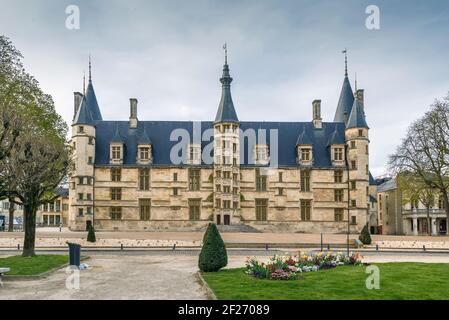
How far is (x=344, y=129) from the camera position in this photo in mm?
56625

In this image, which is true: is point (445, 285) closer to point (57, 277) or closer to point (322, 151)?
point (57, 277)

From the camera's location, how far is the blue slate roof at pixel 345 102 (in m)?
58.4

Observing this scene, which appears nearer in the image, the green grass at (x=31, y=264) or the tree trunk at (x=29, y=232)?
the green grass at (x=31, y=264)

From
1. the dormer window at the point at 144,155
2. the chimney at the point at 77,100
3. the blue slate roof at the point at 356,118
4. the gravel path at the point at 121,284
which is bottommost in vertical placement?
the gravel path at the point at 121,284

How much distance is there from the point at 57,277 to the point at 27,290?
8.98 ft

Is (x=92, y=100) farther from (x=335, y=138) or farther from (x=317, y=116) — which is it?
(x=335, y=138)

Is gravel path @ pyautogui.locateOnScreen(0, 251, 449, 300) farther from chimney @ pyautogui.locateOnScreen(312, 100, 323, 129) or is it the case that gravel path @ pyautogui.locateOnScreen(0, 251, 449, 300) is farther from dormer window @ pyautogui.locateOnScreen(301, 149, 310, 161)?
chimney @ pyautogui.locateOnScreen(312, 100, 323, 129)

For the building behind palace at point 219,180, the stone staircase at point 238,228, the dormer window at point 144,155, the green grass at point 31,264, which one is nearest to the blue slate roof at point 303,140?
the building behind palace at point 219,180

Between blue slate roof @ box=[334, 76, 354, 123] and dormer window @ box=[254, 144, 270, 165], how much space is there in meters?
12.0

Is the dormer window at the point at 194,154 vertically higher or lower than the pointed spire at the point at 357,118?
lower

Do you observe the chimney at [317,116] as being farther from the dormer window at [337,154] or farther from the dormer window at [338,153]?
the dormer window at [338,153]

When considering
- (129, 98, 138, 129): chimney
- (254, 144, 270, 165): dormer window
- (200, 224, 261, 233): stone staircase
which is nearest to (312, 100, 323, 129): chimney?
(254, 144, 270, 165): dormer window

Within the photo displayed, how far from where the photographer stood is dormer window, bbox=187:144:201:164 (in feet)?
175
